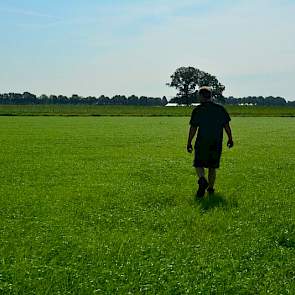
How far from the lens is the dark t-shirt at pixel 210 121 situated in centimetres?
1087

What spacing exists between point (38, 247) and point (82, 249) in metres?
0.57

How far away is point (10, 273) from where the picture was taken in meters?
5.93

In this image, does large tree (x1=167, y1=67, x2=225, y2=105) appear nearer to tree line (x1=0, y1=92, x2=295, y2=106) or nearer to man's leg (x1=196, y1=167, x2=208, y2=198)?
tree line (x1=0, y1=92, x2=295, y2=106)

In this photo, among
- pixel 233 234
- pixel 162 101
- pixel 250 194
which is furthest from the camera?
pixel 162 101

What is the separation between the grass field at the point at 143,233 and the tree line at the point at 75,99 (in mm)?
146523

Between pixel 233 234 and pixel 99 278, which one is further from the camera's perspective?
pixel 233 234

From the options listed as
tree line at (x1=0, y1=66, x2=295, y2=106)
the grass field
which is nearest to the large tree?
tree line at (x1=0, y1=66, x2=295, y2=106)

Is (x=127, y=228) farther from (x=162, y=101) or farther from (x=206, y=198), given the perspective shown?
(x=162, y=101)

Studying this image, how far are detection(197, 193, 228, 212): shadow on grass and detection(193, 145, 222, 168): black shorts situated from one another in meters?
0.63

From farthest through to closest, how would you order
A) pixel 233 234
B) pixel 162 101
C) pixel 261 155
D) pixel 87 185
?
pixel 162 101
pixel 261 155
pixel 87 185
pixel 233 234

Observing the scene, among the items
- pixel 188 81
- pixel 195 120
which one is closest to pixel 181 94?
pixel 188 81

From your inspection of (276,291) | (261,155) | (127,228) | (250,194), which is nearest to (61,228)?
(127,228)

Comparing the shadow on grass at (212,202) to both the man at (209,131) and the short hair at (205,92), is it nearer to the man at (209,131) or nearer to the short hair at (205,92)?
the man at (209,131)

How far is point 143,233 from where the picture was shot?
7.71 meters
